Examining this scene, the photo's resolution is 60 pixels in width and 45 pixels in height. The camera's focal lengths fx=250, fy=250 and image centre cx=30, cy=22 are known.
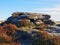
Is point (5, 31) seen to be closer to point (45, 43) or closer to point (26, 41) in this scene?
point (26, 41)

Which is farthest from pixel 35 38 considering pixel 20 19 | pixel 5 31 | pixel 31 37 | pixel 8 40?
pixel 20 19

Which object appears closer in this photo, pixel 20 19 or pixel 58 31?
pixel 58 31

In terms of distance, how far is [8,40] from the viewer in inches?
901

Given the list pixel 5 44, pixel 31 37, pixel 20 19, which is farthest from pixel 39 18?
pixel 5 44

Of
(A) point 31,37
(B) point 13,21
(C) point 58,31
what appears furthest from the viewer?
(B) point 13,21

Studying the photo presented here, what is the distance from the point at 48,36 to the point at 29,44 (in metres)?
2.13

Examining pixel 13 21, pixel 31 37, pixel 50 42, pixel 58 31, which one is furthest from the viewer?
pixel 13 21

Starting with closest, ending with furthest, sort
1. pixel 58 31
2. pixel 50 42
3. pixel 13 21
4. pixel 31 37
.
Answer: pixel 50 42, pixel 31 37, pixel 58 31, pixel 13 21

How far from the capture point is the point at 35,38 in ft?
73.9

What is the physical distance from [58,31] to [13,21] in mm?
10206

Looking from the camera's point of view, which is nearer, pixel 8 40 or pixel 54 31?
pixel 8 40

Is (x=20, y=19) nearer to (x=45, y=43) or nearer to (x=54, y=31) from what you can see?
(x=54, y=31)

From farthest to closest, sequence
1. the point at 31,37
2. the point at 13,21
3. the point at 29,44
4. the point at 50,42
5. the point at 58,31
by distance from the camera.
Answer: the point at 13,21, the point at 58,31, the point at 31,37, the point at 29,44, the point at 50,42

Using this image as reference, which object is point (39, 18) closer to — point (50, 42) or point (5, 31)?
point (5, 31)
